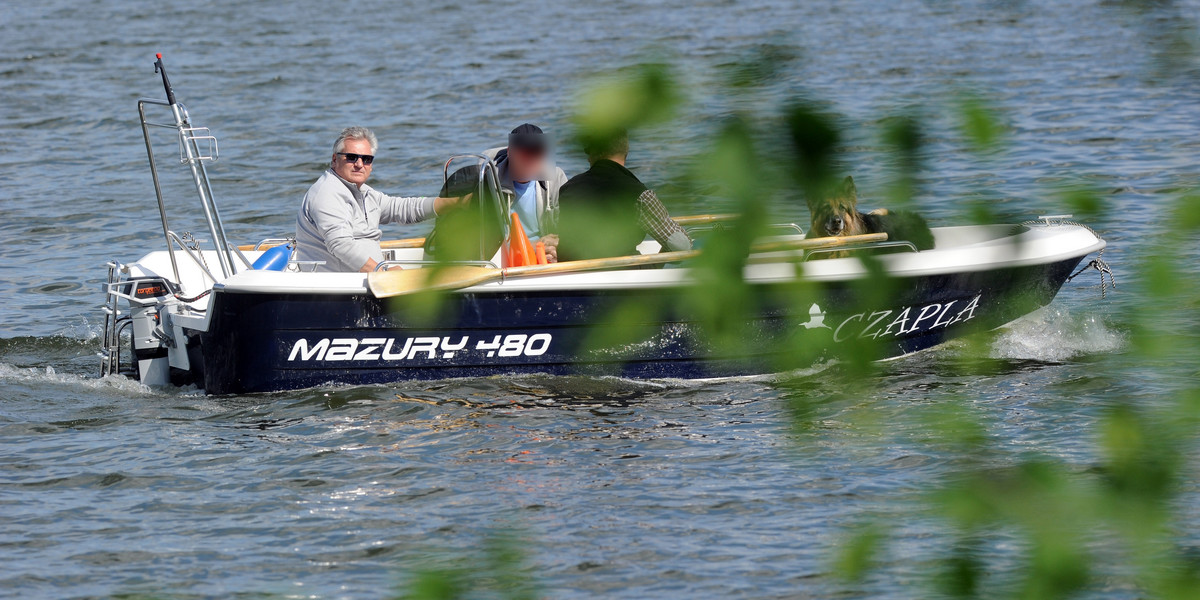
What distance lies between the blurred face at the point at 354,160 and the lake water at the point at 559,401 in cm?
109

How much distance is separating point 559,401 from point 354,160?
5.17 feet

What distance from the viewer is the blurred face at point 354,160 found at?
7.20 metres

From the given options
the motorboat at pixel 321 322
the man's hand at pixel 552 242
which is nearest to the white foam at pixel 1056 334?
the motorboat at pixel 321 322

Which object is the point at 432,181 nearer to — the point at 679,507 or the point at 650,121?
the point at 679,507

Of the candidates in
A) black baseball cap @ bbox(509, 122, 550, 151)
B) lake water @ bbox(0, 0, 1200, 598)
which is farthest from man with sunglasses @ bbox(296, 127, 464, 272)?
black baseball cap @ bbox(509, 122, 550, 151)

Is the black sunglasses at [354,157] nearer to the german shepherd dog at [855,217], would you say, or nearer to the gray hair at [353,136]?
the gray hair at [353,136]

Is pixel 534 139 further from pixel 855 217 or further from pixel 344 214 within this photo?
pixel 344 214

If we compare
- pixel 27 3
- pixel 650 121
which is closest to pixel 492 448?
pixel 650 121

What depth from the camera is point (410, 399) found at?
289 inches

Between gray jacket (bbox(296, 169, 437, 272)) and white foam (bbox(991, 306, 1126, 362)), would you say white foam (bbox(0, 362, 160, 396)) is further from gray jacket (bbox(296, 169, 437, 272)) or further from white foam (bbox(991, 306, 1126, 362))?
white foam (bbox(991, 306, 1126, 362))

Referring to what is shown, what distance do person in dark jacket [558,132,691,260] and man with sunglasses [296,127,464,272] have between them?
18.7 ft

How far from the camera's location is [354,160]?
7.25m

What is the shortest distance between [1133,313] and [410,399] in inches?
240

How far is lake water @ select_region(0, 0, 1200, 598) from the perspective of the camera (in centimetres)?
149
